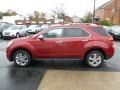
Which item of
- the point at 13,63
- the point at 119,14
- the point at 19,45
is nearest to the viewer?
the point at 19,45

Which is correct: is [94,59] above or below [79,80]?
above

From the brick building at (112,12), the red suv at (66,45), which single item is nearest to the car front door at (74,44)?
the red suv at (66,45)

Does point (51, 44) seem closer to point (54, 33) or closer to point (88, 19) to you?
point (54, 33)

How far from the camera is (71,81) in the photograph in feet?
28.8

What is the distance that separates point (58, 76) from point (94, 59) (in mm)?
2245

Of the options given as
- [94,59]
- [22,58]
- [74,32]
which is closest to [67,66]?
[94,59]

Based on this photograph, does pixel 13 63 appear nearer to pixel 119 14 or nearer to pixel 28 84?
pixel 28 84

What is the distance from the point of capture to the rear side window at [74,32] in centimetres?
1123

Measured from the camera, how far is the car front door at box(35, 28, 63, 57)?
36.5 ft

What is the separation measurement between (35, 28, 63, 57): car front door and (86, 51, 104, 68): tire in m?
1.11

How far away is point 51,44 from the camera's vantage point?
11.1 meters

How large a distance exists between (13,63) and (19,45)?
1.18 metres

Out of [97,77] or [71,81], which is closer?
[71,81]

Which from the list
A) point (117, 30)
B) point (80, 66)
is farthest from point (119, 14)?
point (80, 66)
